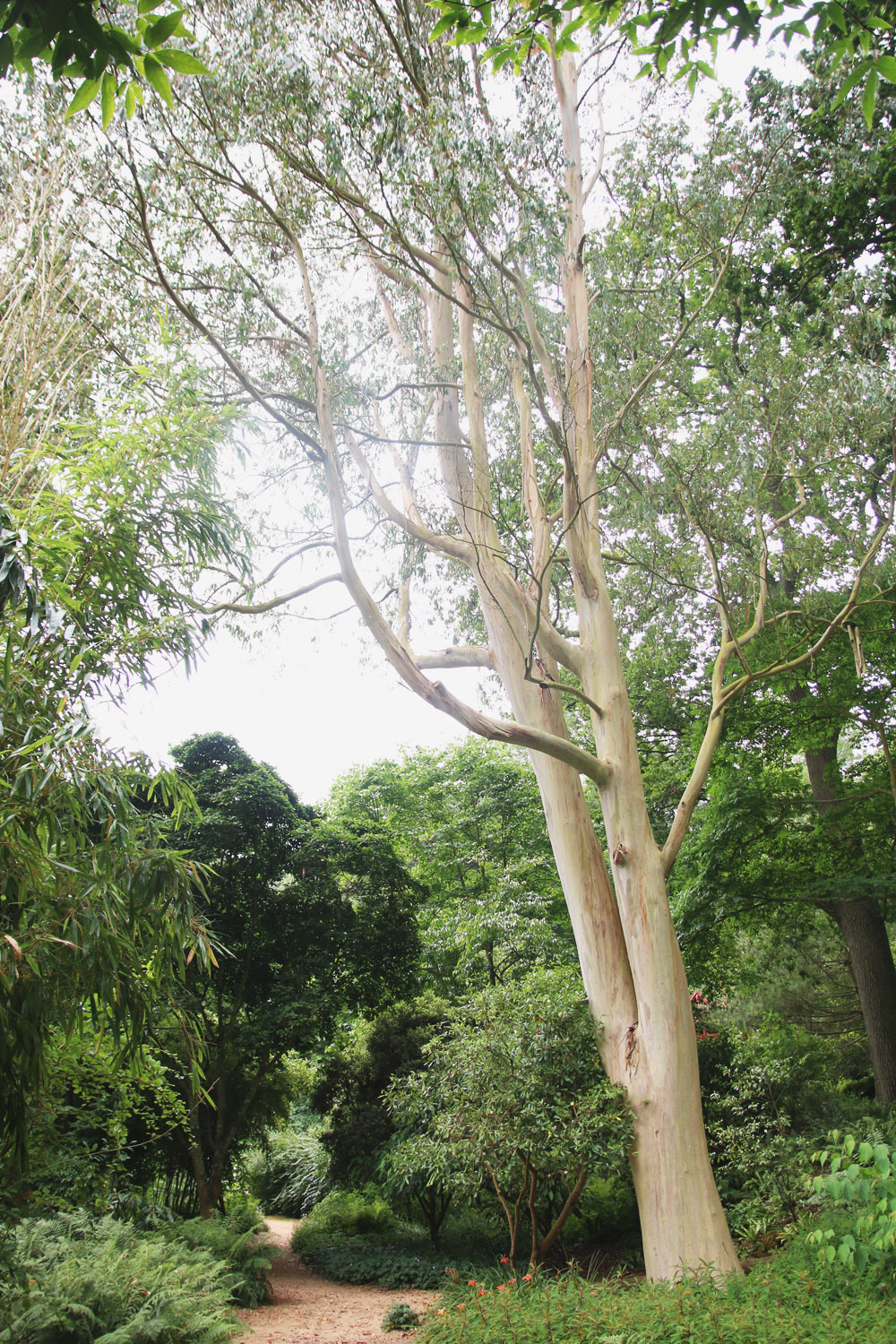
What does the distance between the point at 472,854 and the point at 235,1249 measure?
5.12m

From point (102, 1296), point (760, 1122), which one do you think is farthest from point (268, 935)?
point (760, 1122)

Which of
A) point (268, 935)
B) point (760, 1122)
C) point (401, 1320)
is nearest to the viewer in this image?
point (760, 1122)

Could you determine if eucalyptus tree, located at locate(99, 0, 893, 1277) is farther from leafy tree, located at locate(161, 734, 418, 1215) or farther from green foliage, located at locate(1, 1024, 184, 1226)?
leafy tree, located at locate(161, 734, 418, 1215)

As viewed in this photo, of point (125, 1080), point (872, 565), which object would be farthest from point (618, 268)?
point (125, 1080)

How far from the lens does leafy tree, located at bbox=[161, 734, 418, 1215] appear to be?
9367mm

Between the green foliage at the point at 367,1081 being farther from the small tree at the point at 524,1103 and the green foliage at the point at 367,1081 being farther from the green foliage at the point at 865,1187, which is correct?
the green foliage at the point at 865,1187

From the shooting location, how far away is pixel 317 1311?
7500 mm

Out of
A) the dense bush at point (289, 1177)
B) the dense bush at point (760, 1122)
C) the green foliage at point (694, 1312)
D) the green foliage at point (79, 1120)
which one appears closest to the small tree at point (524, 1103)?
the green foliage at point (694, 1312)

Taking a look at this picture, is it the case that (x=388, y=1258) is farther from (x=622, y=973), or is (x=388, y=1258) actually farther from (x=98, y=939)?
(x=98, y=939)

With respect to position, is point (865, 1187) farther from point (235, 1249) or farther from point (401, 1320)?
point (235, 1249)

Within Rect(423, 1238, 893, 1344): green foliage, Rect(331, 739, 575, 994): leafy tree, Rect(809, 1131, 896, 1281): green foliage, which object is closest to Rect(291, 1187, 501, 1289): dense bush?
Rect(331, 739, 575, 994): leafy tree

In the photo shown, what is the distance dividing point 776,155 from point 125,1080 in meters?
8.41

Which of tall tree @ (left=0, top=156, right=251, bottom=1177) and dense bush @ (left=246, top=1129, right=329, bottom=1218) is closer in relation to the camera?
tall tree @ (left=0, top=156, right=251, bottom=1177)

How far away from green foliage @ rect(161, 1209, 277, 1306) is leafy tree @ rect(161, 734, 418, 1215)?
4.16 ft
